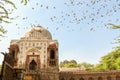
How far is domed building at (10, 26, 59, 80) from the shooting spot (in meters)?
31.3

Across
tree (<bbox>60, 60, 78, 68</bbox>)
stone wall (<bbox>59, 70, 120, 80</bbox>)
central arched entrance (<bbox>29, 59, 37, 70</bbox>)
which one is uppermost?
tree (<bbox>60, 60, 78, 68</bbox>)

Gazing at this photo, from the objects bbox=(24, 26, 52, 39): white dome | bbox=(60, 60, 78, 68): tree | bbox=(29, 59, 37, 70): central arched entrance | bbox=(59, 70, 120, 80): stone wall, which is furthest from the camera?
bbox=(60, 60, 78, 68): tree

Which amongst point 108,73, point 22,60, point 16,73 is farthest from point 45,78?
point 16,73

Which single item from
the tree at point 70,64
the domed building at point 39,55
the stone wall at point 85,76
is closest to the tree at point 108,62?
the stone wall at point 85,76

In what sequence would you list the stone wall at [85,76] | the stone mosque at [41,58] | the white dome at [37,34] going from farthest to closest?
the stone wall at [85,76], the white dome at [37,34], the stone mosque at [41,58]

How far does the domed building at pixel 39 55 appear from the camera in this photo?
103 ft

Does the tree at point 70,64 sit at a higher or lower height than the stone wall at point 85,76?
higher

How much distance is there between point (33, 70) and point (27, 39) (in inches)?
193

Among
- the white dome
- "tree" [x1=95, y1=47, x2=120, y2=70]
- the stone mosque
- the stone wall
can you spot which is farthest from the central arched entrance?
"tree" [x1=95, y1=47, x2=120, y2=70]

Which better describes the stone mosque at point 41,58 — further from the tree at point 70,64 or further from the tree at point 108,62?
the tree at point 70,64

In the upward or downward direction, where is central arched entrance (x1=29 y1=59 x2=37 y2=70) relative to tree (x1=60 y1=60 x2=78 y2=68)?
downward

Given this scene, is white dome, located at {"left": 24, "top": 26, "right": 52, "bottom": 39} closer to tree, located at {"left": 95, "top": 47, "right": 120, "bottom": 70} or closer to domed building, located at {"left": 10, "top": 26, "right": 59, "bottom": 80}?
domed building, located at {"left": 10, "top": 26, "right": 59, "bottom": 80}

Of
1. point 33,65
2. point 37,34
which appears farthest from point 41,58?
point 37,34

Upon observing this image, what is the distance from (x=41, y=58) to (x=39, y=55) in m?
0.51
